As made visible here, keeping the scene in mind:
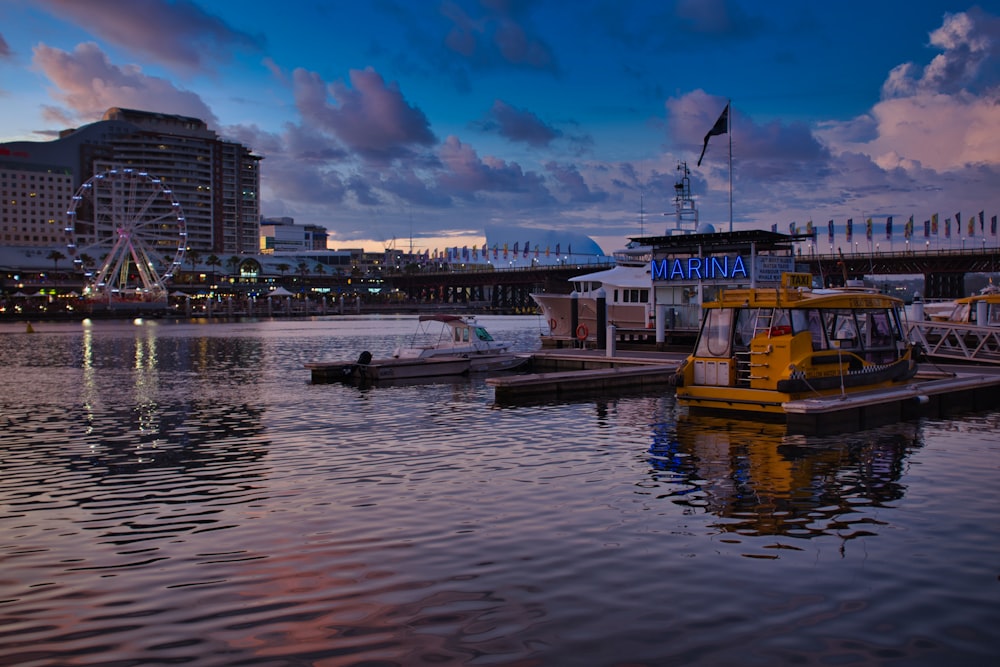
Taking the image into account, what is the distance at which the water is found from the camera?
28.7 feet

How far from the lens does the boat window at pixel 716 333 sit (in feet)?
76.2

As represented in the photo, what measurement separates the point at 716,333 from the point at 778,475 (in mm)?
7007

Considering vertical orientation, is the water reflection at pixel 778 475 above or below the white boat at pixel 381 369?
below

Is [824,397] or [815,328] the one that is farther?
[815,328]

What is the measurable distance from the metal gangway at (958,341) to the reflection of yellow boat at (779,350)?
10441mm

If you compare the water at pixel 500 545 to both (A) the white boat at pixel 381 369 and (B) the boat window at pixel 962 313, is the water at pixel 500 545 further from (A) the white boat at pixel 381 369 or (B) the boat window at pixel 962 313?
(B) the boat window at pixel 962 313

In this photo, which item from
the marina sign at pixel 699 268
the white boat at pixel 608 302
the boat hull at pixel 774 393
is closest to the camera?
the boat hull at pixel 774 393

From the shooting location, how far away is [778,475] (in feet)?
56.0

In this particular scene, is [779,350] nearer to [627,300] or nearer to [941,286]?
[627,300]

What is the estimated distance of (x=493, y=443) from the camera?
21.4 m

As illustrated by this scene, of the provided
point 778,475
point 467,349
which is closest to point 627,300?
point 467,349

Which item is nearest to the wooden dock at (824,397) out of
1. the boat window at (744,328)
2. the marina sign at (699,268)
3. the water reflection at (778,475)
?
the water reflection at (778,475)

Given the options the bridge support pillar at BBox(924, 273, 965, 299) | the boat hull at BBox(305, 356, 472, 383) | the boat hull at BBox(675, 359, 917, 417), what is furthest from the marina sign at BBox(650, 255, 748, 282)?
the bridge support pillar at BBox(924, 273, 965, 299)

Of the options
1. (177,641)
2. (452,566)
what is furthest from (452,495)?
(177,641)
